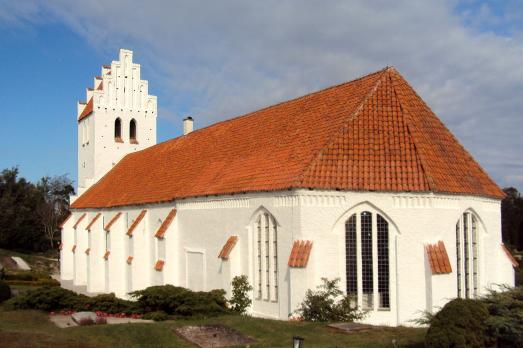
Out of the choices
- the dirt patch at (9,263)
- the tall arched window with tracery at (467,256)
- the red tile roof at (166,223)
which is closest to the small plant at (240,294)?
the red tile roof at (166,223)

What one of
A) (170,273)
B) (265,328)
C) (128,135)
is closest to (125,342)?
(265,328)

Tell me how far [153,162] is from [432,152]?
21.4 m

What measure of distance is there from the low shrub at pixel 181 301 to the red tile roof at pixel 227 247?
4.52ft

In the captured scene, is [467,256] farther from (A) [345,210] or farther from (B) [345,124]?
(B) [345,124]

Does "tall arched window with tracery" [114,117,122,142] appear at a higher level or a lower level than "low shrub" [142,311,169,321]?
higher

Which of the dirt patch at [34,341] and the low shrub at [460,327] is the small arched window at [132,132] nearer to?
the dirt patch at [34,341]

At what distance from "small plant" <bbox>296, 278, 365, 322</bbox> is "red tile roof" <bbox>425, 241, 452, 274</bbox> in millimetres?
2835

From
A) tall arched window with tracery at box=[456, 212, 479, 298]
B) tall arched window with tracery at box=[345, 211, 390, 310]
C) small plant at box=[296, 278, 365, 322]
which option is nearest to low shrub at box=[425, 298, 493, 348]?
small plant at box=[296, 278, 365, 322]

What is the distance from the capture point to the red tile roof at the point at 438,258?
61.7 feet

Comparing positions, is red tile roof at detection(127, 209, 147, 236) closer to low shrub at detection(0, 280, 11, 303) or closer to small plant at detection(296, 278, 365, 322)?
low shrub at detection(0, 280, 11, 303)

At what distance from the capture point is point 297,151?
70.8 feet

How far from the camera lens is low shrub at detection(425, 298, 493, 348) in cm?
1197

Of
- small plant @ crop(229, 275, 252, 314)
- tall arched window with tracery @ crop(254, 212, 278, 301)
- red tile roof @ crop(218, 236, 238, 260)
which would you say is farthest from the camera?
red tile roof @ crop(218, 236, 238, 260)

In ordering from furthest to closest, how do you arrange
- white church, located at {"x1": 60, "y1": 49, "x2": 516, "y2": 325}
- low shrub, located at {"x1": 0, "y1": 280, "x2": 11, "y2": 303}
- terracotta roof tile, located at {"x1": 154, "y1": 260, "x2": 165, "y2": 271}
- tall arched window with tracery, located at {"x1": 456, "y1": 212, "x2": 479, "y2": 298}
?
1. terracotta roof tile, located at {"x1": 154, "y1": 260, "x2": 165, "y2": 271}
2. low shrub, located at {"x1": 0, "y1": 280, "x2": 11, "y2": 303}
3. tall arched window with tracery, located at {"x1": 456, "y1": 212, "x2": 479, "y2": 298}
4. white church, located at {"x1": 60, "y1": 49, "x2": 516, "y2": 325}
